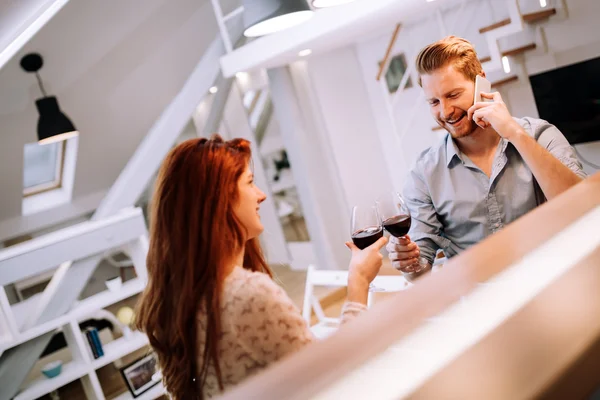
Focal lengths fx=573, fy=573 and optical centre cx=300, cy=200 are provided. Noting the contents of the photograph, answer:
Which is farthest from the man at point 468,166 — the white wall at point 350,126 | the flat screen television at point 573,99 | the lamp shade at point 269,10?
the white wall at point 350,126

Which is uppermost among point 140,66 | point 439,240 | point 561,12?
point 140,66

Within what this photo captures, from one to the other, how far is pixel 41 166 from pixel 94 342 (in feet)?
7.83

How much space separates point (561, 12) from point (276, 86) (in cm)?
293

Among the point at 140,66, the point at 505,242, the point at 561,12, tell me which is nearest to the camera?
the point at 505,242

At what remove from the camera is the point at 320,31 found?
342 cm

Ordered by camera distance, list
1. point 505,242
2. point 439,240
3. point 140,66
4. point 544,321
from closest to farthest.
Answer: point 544,321 → point 505,242 → point 439,240 → point 140,66

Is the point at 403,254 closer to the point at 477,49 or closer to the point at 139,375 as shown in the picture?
the point at 477,49

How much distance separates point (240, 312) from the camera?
0.90m

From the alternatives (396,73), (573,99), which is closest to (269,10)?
(573,99)

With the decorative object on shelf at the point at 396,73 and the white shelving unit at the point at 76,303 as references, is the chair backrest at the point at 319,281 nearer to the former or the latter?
the white shelving unit at the point at 76,303

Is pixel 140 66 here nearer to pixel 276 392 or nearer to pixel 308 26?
pixel 308 26

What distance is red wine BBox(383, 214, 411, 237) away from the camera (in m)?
1.08

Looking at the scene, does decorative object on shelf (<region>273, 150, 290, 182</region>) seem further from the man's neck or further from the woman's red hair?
the woman's red hair

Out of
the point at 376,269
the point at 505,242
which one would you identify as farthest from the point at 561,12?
the point at 505,242
